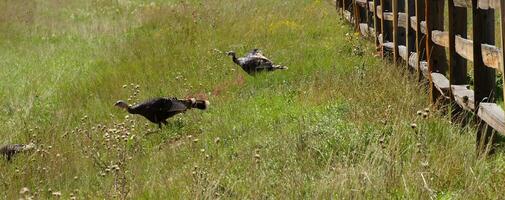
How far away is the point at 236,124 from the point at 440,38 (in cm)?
230

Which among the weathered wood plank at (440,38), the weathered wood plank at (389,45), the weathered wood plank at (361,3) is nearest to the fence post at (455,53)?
the weathered wood plank at (440,38)

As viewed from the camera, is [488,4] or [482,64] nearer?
[488,4]

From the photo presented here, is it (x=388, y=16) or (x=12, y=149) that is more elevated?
(x=388, y=16)

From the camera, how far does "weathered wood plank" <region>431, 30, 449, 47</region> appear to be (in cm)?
650

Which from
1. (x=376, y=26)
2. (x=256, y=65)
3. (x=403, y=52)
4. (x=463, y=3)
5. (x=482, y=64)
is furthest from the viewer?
(x=376, y=26)

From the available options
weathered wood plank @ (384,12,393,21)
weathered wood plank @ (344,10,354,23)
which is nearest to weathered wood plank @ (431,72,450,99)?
weathered wood plank @ (384,12,393,21)

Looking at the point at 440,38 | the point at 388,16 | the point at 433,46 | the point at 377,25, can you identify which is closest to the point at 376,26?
the point at 377,25

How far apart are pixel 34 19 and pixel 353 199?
21.3 metres

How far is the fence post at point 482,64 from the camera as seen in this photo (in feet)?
17.4

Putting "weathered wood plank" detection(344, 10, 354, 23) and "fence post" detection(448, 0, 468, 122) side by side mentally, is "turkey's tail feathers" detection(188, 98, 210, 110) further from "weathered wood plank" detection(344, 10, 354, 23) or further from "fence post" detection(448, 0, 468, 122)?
"weathered wood plank" detection(344, 10, 354, 23)

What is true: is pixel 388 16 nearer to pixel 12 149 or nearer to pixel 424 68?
pixel 424 68

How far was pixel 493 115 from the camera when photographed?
489 centimetres

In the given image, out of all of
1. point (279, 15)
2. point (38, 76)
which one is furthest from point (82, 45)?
point (279, 15)

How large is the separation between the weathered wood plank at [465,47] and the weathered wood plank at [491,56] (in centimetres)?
35
